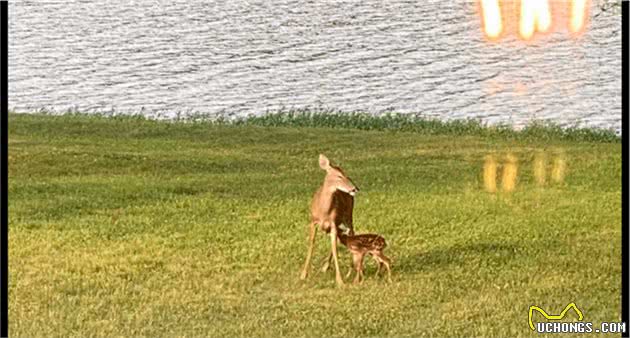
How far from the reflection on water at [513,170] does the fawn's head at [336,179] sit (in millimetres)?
446

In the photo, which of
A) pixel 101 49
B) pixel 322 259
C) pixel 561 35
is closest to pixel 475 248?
pixel 322 259

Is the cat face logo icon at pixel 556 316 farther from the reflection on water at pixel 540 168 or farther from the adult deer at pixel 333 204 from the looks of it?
the adult deer at pixel 333 204

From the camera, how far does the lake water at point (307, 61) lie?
417cm

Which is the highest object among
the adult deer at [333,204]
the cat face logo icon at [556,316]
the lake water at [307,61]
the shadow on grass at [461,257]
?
the lake water at [307,61]

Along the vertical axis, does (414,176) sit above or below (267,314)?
above

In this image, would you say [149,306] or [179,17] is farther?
[179,17]

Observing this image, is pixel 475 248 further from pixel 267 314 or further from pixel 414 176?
pixel 267 314

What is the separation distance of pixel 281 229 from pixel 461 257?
0.56 m

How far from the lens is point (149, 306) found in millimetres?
3951

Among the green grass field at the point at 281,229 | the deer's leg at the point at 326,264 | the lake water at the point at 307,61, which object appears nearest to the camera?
the green grass field at the point at 281,229

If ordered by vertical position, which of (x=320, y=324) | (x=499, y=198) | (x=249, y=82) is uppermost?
(x=249, y=82)

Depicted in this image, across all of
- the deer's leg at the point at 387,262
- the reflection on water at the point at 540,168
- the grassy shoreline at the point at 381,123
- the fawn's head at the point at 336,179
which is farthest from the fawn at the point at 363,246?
the reflection on water at the point at 540,168

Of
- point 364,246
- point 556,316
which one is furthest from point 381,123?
point 556,316

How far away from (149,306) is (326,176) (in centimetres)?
65
